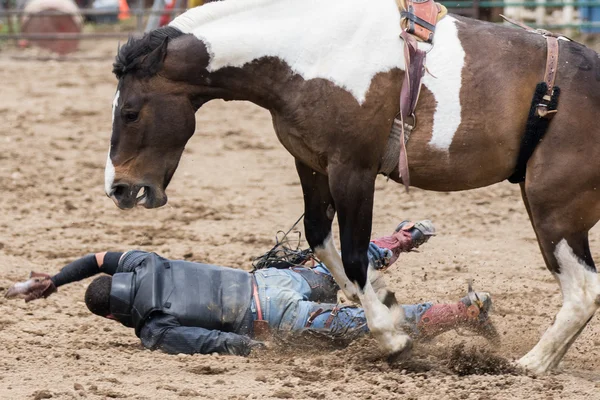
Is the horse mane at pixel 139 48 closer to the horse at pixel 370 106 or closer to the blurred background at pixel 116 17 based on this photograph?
the horse at pixel 370 106

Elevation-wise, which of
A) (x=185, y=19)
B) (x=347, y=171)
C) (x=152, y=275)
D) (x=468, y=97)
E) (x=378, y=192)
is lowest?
(x=378, y=192)

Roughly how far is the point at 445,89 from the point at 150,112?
1225mm

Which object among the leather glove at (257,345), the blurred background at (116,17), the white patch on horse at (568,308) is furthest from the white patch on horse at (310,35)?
the blurred background at (116,17)

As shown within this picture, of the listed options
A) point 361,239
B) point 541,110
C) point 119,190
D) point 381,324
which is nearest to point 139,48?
point 119,190

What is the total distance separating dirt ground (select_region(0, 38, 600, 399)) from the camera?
387 cm

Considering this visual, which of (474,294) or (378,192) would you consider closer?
(474,294)

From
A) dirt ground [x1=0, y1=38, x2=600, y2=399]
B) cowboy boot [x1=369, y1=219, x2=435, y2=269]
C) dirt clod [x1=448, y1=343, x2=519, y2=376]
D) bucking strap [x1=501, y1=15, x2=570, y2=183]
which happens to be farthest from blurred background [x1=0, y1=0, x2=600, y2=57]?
dirt clod [x1=448, y1=343, x2=519, y2=376]

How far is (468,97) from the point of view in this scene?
4020 mm

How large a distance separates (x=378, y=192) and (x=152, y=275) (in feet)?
11.4

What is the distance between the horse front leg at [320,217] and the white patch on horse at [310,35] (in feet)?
1.99

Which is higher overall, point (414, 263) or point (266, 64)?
point (266, 64)

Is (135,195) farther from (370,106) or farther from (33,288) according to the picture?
(370,106)

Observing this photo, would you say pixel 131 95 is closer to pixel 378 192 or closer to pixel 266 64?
pixel 266 64

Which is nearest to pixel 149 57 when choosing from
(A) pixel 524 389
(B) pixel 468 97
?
(B) pixel 468 97
